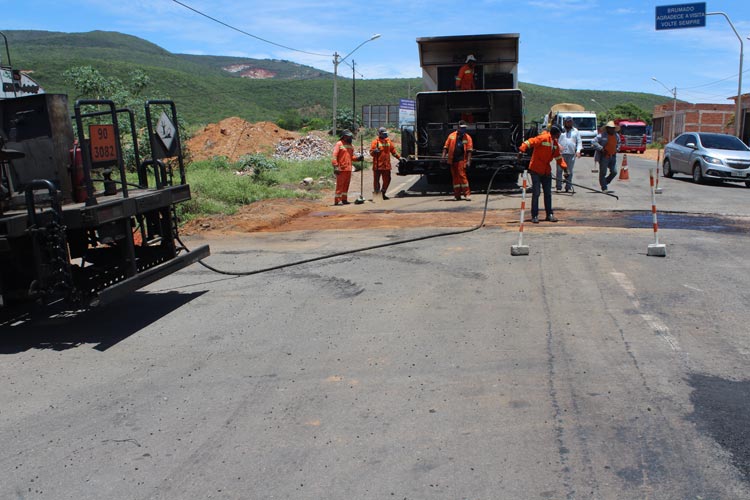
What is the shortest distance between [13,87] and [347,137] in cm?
952

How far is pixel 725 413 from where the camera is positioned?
4.19 m

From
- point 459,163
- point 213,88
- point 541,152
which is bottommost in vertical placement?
point 459,163

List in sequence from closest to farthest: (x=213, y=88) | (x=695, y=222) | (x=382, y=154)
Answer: (x=695, y=222)
(x=382, y=154)
(x=213, y=88)

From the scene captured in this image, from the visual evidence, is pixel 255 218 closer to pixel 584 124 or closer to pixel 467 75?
pixel 467 75

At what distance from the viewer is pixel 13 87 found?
665cm

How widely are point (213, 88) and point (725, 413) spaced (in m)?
113

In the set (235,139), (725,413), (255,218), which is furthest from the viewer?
(235,139)

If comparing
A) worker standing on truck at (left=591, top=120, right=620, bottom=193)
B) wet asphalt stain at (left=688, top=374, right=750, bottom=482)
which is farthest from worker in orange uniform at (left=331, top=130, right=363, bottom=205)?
wet asphalt stain at (left=688, top=374, right=750, bottom=482)

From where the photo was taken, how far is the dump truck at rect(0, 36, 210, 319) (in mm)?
5516

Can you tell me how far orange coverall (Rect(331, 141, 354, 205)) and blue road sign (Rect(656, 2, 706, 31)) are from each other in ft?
75.4

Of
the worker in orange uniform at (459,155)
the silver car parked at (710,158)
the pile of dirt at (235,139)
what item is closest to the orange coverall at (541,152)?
the worker in orange uniform at (459,155)

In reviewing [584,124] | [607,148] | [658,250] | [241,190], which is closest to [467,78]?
[607,148]

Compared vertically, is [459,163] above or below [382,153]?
below

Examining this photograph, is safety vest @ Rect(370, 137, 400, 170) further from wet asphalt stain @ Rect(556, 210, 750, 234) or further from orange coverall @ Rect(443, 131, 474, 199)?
wet asphalt stain @ Rect(556, 210, 750, 234)
